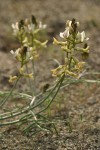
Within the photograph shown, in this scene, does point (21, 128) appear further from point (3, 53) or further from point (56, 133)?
point (3, 53)

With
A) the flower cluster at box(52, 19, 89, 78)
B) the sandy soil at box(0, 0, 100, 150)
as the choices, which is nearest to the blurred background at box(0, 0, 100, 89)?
the sandy soil at box(0, 0, 100, 150)

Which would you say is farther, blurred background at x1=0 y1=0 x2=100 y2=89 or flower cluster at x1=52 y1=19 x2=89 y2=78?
blurred background at x1=0 y1=0 x2=100 y2=89

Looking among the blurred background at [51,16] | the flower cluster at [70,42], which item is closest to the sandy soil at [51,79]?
the blurred background at [51,16]

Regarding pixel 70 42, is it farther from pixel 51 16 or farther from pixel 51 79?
pixel 51 16

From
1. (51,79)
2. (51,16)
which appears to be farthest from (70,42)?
(51,16)

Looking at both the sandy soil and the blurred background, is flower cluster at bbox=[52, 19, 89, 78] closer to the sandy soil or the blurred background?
the sandy soil

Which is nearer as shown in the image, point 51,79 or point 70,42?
point 70,42

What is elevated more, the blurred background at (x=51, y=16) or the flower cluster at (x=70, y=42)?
the blurred background at (x=51, y=16)

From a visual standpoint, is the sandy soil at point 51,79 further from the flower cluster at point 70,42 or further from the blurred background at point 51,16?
the flower cluster at point 70,42

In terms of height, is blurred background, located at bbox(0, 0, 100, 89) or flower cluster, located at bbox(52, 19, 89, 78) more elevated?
blurred background, located at bbox(0, 0, 100, 89)

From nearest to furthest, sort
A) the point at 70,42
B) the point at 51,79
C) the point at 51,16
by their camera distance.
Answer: the point at 70,42 < the point at 51,79 < the point at 51,16

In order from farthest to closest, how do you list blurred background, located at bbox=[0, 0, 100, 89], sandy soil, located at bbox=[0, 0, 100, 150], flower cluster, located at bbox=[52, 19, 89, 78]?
blurred background, located at bbox=[0, 0, 100, 89], sandy soil, located at bbox=[0, 0, 100, 150], flower cluster, located at bbox=[52, 19, 89, 78]
